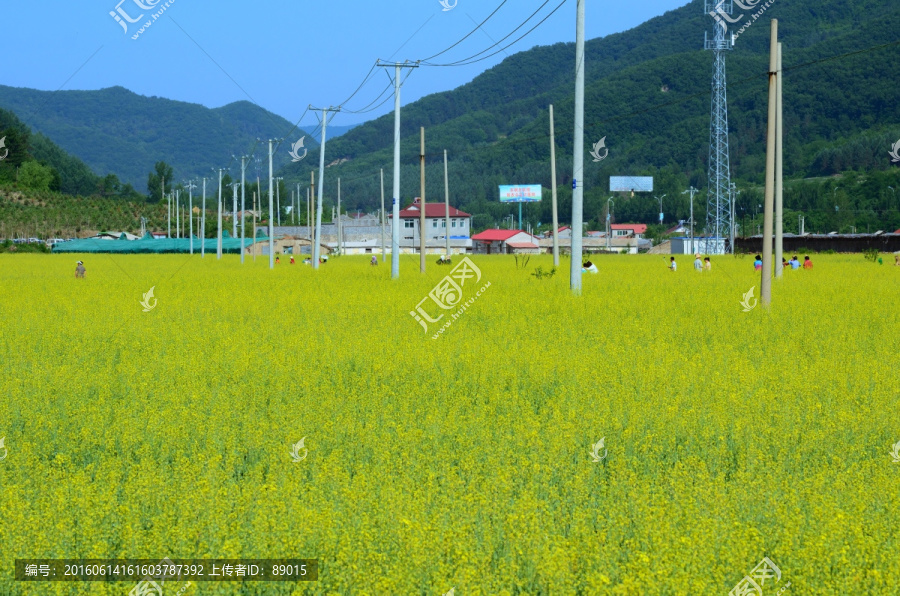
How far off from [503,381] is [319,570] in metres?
5.40

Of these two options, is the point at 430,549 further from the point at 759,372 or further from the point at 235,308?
the point at 235,308

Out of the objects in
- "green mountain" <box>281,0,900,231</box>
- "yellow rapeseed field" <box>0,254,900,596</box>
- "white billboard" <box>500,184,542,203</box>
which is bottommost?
"yellow rapeseed field" <box>0,254,900,596</box>

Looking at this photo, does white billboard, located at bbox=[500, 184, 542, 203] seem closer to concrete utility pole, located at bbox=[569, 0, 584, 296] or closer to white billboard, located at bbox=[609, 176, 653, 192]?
white billboard, located at bbox=[609, 176, 653, 192]

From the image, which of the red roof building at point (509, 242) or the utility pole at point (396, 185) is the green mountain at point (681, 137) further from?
the utility pole at point (396, 185)

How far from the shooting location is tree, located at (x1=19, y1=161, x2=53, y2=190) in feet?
388

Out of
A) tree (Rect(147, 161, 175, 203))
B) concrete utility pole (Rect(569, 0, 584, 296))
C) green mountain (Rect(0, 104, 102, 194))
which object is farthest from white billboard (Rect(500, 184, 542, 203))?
concrete utility pole (Rect(569, 0, 584, 296))

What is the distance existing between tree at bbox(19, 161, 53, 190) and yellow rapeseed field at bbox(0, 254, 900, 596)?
382 feet

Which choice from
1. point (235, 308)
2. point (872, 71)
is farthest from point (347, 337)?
point (872, 71)

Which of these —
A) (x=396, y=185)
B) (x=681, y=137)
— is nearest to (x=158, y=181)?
(x=681, y=137)

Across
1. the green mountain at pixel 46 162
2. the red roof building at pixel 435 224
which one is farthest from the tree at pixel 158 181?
the red roof building at pixel 435 224

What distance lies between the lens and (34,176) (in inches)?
4695

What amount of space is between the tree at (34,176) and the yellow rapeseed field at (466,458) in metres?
116

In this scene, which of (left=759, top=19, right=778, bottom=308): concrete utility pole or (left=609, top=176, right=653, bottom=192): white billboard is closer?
(left=759, top=19, right=778, bottom=308): concrete utility pole

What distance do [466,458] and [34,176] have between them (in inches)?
4983
